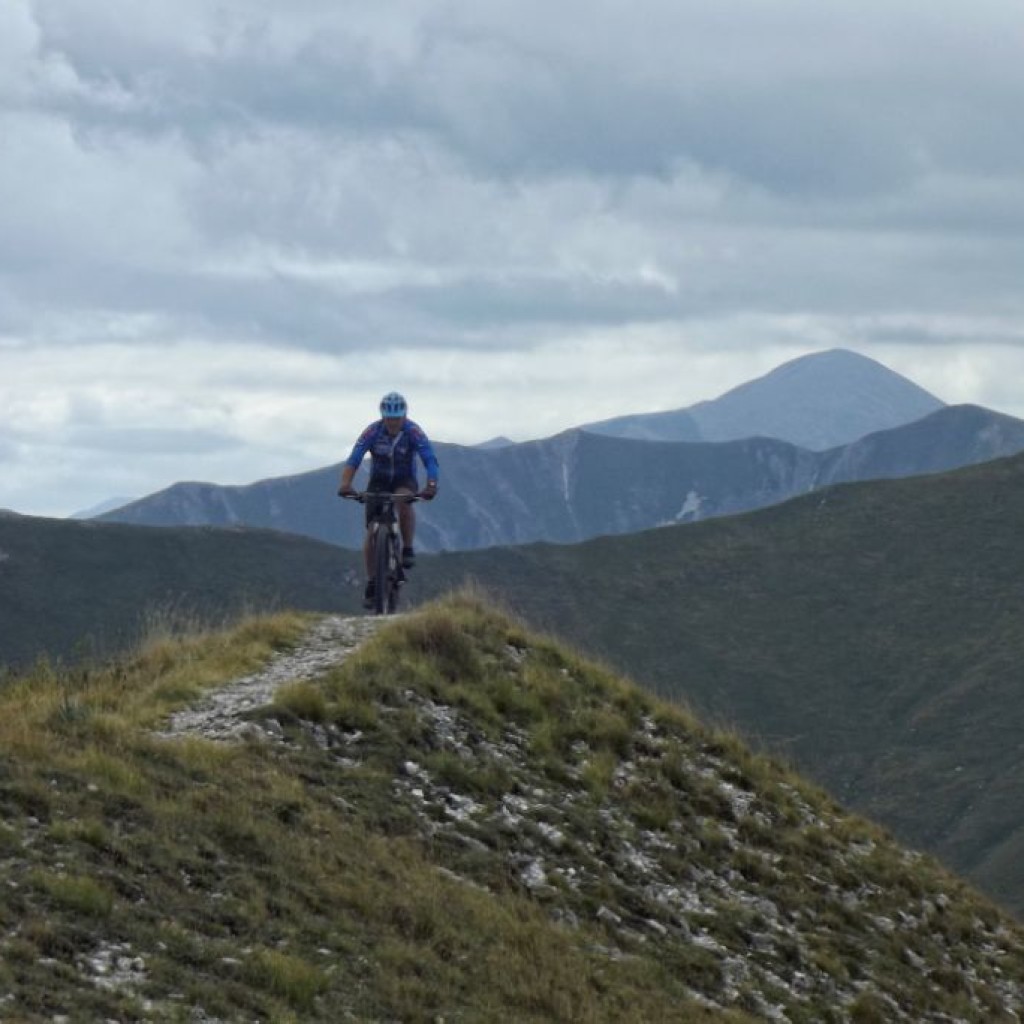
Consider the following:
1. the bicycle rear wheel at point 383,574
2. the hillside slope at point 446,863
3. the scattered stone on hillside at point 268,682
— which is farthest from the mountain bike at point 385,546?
the hillside slope at point 446,863

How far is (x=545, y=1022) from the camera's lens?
11.7 meters

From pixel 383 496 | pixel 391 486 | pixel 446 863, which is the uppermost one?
pixel 391 486

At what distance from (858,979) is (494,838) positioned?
11.6 ft

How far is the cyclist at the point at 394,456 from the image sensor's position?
916 inches

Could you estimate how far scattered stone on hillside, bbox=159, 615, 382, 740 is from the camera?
16.3 m

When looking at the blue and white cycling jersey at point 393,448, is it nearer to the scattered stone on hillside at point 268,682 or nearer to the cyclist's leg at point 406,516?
the cyclist's leg at point 406,516

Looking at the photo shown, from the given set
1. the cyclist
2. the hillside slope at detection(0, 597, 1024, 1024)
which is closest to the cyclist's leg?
the cyclist

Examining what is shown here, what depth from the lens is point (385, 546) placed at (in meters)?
23.8

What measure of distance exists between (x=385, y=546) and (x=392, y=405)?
1.98m

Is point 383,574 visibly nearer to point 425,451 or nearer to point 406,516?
point 406,516

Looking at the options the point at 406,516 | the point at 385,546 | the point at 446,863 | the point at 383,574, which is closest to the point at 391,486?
the point at 406,516

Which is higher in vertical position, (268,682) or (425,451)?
(425,451)

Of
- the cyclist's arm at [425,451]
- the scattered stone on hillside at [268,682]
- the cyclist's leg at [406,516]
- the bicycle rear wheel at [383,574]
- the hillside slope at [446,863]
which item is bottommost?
the hillside slope at [446,863]

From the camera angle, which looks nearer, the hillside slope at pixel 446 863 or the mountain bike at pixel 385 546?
the hillside slope at pixel 446 863
